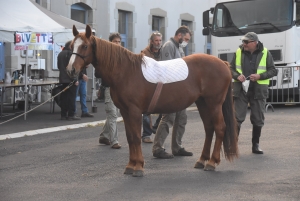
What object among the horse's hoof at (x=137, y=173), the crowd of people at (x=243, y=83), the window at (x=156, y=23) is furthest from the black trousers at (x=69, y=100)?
the window at (x=156, y=23)

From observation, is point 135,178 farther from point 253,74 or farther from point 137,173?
point 253,74

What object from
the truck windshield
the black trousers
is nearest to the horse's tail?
the black trousers

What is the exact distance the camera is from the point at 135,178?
8.48 m

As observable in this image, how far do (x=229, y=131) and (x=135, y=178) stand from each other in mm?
1629

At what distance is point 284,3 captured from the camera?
19.6m

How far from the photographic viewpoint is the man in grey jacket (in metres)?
10.2

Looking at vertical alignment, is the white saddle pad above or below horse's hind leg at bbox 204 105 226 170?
above

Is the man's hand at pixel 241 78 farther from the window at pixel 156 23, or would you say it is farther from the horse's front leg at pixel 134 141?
the window at pixel 156 23

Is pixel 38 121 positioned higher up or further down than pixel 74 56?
further down

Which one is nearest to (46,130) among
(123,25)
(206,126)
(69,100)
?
(69,100)

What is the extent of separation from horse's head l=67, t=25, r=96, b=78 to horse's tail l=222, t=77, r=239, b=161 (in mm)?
2070

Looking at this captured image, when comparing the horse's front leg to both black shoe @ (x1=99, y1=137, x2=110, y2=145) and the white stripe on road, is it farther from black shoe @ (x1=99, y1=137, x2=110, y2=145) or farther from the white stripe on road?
the white stripe on road

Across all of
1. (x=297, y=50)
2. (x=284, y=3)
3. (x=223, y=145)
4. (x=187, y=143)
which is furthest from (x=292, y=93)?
(x=223, y=145)

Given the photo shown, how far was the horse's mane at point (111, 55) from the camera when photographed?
8.64 m
